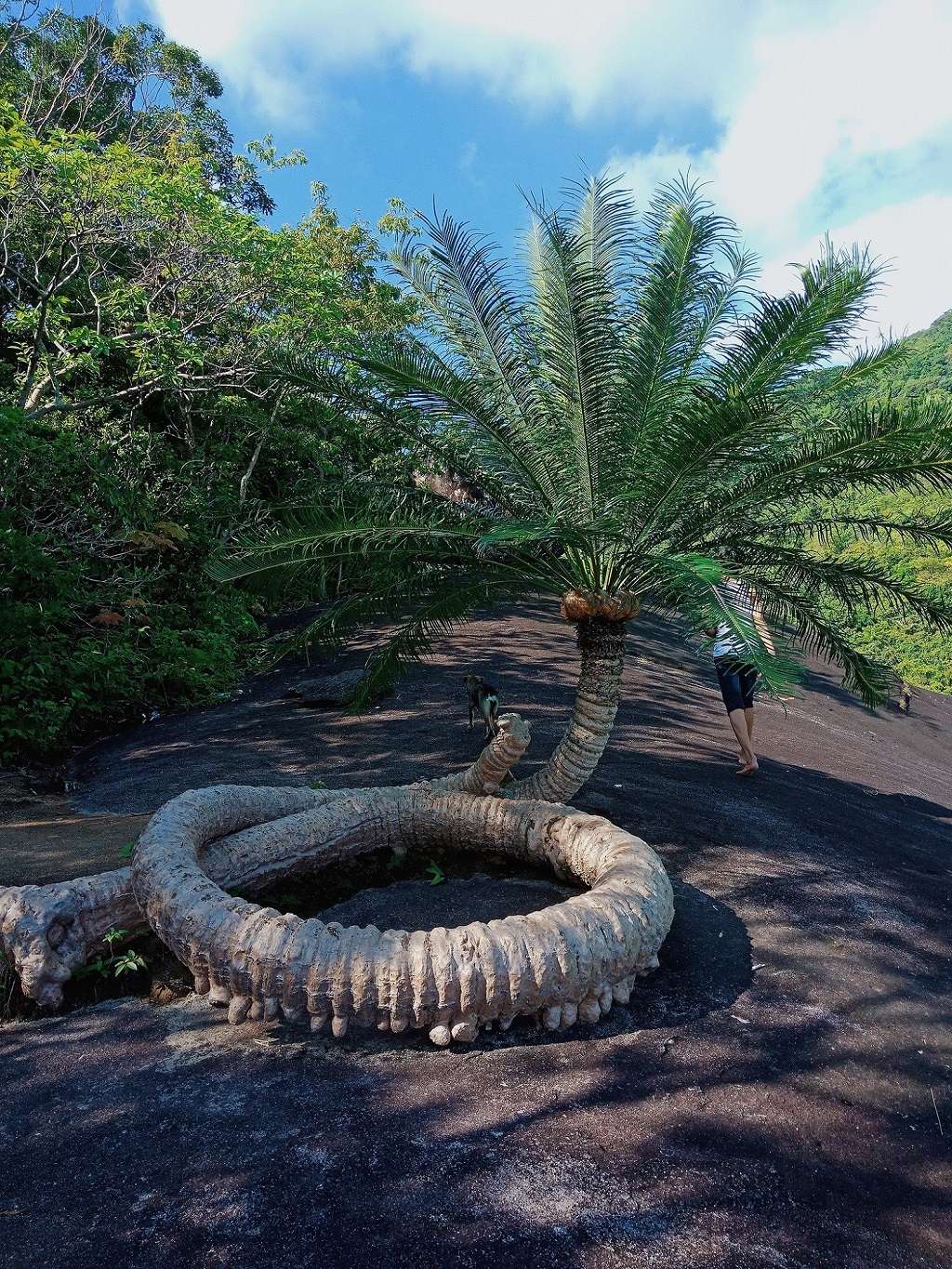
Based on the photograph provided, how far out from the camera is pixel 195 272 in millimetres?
10000

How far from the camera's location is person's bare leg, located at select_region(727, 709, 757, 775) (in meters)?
6.61

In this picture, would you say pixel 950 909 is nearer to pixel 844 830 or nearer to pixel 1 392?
pixel 844 830

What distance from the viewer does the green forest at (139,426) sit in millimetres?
7539

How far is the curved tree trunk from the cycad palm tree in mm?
13

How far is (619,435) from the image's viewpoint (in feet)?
15.3

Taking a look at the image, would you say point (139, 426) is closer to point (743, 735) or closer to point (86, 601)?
point (86, 601)

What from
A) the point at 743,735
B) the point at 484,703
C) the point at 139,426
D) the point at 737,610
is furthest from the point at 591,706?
the point at 139,426

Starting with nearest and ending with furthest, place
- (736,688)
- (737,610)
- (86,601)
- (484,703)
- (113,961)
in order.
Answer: (113,961) → (737,610) → (484,703) → (736,688) → (86,601)

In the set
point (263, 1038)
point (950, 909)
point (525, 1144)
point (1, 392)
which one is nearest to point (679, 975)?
point (525, 1144)

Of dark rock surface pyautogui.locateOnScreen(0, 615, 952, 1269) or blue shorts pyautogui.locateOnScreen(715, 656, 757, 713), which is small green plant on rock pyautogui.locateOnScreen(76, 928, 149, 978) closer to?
dark rock surface pyautogui.locateOnScreen(0, 615, 952, 1269)

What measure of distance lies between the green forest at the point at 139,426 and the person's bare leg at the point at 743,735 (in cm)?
119

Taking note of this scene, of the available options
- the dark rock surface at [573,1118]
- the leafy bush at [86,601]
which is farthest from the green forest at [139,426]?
the dark rock surface at [573,1118]

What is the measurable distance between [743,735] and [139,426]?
9.95 metres

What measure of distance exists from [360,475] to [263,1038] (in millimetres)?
3589
